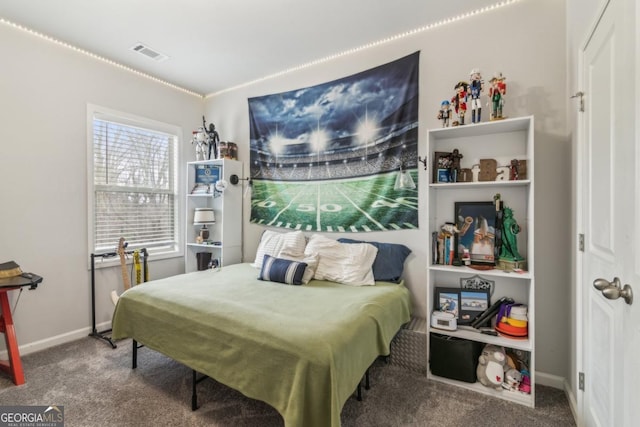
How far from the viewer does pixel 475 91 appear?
6.88 feet

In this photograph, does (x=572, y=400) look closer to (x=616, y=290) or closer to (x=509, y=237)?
(x=509, y=237)

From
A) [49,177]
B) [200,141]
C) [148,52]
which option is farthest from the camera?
[200,141]

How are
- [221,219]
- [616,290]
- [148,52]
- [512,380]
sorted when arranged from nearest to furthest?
[616,290] → [512,380] → [148,52] → [221,219]

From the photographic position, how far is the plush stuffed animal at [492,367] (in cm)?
194

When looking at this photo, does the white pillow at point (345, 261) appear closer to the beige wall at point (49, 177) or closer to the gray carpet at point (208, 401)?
the gray carpet at point (208, 401)

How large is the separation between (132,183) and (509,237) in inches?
149

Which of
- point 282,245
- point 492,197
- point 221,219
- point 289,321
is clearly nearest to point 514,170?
point 492,197

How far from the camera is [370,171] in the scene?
9.06 ft

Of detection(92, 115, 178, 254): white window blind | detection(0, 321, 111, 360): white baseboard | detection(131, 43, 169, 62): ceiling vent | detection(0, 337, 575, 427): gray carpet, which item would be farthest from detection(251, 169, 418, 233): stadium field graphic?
detection(0, 321, 111, 360): white baseboard

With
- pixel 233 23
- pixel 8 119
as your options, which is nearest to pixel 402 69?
pixel 233 23

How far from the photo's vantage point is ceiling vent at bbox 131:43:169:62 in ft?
9.11

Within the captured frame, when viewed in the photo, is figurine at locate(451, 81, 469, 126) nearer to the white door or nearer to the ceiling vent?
the white door

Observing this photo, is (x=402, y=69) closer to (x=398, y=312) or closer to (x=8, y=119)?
(x=398, y=312)

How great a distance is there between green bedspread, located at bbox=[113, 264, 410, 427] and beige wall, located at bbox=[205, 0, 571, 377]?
0.86 meters
